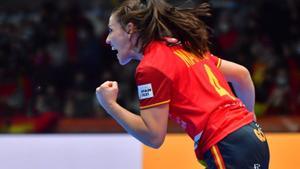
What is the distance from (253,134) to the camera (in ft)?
5.94

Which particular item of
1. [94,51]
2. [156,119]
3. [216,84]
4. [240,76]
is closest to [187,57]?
[216,84]

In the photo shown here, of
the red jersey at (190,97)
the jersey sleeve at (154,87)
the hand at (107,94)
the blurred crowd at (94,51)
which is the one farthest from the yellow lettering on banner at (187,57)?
the blurred crowd at (94,51)

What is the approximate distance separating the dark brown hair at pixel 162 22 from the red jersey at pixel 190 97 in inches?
2.9

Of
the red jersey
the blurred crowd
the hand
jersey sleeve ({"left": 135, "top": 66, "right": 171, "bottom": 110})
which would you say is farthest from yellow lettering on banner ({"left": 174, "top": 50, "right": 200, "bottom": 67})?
the blurred crowd

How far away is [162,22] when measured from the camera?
1.92 meters

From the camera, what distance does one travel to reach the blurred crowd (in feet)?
16.6

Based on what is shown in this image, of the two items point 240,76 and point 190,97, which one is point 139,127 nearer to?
point 190,97

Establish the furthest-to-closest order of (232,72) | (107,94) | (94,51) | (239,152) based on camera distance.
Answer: (94,51)
(232,72)
(107,94)
(239,152)

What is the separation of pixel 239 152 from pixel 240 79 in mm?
472

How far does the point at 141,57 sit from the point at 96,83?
12.3 ft

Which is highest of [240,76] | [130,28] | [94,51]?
[130,28]

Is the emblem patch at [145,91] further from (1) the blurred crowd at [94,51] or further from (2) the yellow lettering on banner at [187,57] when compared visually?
(1) the blurred crowd at [94,51]

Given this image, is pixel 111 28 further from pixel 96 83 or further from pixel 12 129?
pixel 96 83

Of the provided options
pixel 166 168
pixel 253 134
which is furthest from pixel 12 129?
pixel 253 134
